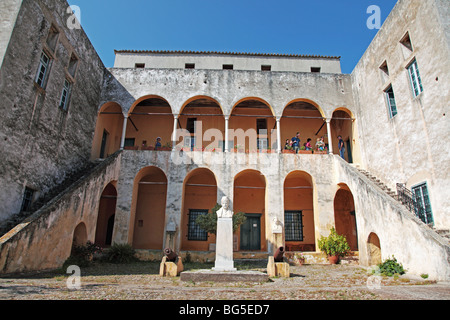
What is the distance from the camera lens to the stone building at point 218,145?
1047 cm

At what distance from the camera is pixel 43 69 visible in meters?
12.3

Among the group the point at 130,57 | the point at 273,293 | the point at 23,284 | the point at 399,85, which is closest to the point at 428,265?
the point at 273,293

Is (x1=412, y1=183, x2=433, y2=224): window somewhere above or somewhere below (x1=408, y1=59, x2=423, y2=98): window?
below

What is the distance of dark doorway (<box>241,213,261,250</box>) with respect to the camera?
17.8 metres

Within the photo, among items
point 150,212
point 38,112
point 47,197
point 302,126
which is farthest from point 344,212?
point 38,112

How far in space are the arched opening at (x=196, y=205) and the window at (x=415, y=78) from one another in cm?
1075

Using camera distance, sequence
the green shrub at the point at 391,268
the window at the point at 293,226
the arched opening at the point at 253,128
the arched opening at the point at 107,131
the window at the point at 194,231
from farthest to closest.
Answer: the arched opening at the point at 253,128 → the window at the point at 293,226 → the window at the point at 194,231 → the arched opening at the point at 107,131 → the green shrub at the point at 391,268

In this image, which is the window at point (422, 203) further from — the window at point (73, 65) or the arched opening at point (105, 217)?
the window at point (73, 65)

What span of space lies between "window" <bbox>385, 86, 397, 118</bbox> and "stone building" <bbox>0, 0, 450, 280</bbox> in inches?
3.0

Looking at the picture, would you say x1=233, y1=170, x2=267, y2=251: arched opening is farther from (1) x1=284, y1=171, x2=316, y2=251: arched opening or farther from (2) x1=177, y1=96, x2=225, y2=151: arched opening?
(2) x1=177, y1=96, x2=225, y2=151: arched opening

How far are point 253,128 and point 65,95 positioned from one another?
1100 centimetres

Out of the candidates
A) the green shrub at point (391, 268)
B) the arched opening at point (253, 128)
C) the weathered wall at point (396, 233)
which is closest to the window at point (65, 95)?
the arched opening at point (253, 128)

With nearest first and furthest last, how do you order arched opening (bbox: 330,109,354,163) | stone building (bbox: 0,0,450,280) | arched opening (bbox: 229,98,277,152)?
stone building (bbox: 0,0,450,280)
arched opening (bbox: 330,109,354,163)
arched opening (bbox: 229,98,277,152)

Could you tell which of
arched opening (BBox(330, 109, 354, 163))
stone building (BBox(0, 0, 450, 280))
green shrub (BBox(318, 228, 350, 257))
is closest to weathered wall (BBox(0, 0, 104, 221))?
stone building (BBox(0, 0, 450, 280))
